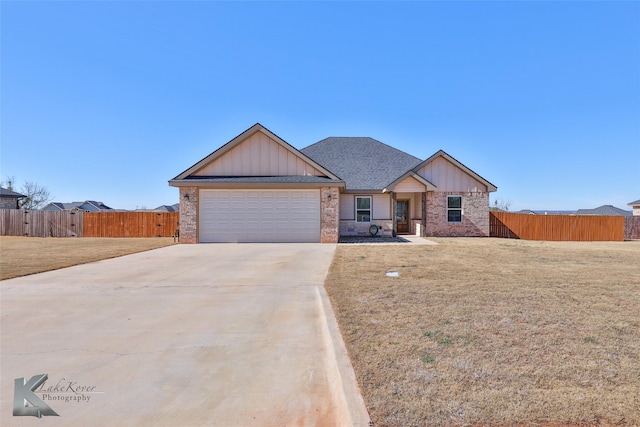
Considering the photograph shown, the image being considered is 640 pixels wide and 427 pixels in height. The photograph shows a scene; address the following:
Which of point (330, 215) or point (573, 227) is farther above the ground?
point (330, 215)

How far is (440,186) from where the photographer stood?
19.7m

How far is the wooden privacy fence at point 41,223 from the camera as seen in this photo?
22703mm

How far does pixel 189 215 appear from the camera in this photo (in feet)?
53.0

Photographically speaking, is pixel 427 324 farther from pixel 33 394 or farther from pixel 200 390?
pixel 33 394

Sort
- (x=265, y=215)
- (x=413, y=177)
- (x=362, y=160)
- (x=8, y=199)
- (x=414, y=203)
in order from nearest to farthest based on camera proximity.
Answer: (x=265, y=215)
(x=413, y=177)
(x=414, y=203)
(x=362, y=160)
(x=8, y=199)

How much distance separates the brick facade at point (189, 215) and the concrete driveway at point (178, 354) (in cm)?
869

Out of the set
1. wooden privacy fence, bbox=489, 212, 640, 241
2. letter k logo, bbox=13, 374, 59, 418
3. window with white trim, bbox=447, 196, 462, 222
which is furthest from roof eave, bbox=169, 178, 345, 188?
wooden privacy fence, bbox=489, 212, 640, 241

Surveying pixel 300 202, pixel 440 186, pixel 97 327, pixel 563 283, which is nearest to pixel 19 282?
pixel 97 327

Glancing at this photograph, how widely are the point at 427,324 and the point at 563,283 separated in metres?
4.67

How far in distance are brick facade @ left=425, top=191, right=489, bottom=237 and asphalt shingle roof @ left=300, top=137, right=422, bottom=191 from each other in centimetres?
274

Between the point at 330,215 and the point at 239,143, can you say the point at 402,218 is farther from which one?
the point at 239,143

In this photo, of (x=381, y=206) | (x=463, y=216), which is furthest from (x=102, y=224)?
(x=463, y=216)

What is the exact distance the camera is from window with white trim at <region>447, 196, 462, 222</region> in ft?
65.2

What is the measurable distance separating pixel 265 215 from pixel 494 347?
13.5m
